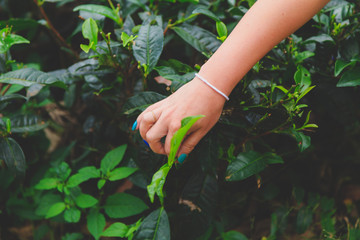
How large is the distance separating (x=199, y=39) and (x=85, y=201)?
0.78 meters

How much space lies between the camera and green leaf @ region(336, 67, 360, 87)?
3.17ft

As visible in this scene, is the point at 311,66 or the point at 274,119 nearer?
the point at 274,119

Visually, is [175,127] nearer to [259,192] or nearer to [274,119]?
[274,119]

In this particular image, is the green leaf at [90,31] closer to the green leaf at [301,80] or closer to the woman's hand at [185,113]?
the woman's hand at [185,113]

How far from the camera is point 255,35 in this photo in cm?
76

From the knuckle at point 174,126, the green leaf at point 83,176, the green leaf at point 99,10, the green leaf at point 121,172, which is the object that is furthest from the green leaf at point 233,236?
the green leaf at point 99,10

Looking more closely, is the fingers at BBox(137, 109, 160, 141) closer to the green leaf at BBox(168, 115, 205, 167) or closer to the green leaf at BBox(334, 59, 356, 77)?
the green leaf at BBox(168, 115, 205, 167)

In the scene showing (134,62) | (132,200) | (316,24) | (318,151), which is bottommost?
(318,151)

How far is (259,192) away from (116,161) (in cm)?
73

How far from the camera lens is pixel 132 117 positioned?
107 centimetres

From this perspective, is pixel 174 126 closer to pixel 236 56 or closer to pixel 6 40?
Answer: pixel 236 56

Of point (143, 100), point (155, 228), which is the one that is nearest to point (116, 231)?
point (155, 228)

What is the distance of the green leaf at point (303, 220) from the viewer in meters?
1.27

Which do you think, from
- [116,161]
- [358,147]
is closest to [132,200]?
[116,161]
